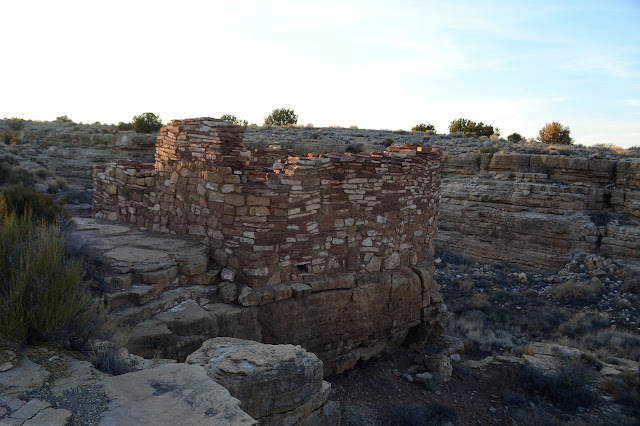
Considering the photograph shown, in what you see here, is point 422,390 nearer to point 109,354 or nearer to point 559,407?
point 559,407

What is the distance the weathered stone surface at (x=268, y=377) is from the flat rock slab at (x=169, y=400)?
17.6 inches

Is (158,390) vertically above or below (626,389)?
above

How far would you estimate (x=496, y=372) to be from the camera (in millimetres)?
7168

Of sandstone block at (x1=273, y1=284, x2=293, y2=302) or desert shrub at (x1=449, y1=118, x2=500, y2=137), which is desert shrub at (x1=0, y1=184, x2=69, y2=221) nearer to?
sandstone block at (x1=273, y1=284, x2=293, y2=302)

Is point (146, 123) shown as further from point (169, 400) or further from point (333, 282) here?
point (169, 400)

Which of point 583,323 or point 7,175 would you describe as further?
point 7,175

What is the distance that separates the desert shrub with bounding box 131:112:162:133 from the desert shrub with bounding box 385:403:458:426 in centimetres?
2376

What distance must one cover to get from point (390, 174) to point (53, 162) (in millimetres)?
17118

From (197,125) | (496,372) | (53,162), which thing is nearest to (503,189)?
(496,372)

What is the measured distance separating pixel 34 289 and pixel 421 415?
4.60m

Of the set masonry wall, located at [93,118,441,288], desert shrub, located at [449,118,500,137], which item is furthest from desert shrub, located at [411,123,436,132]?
masonry wall, located at [93,118,441,288]

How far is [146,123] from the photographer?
2545 cm

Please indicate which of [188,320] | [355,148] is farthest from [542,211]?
[188,320]

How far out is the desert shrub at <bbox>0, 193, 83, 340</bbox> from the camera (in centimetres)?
279
